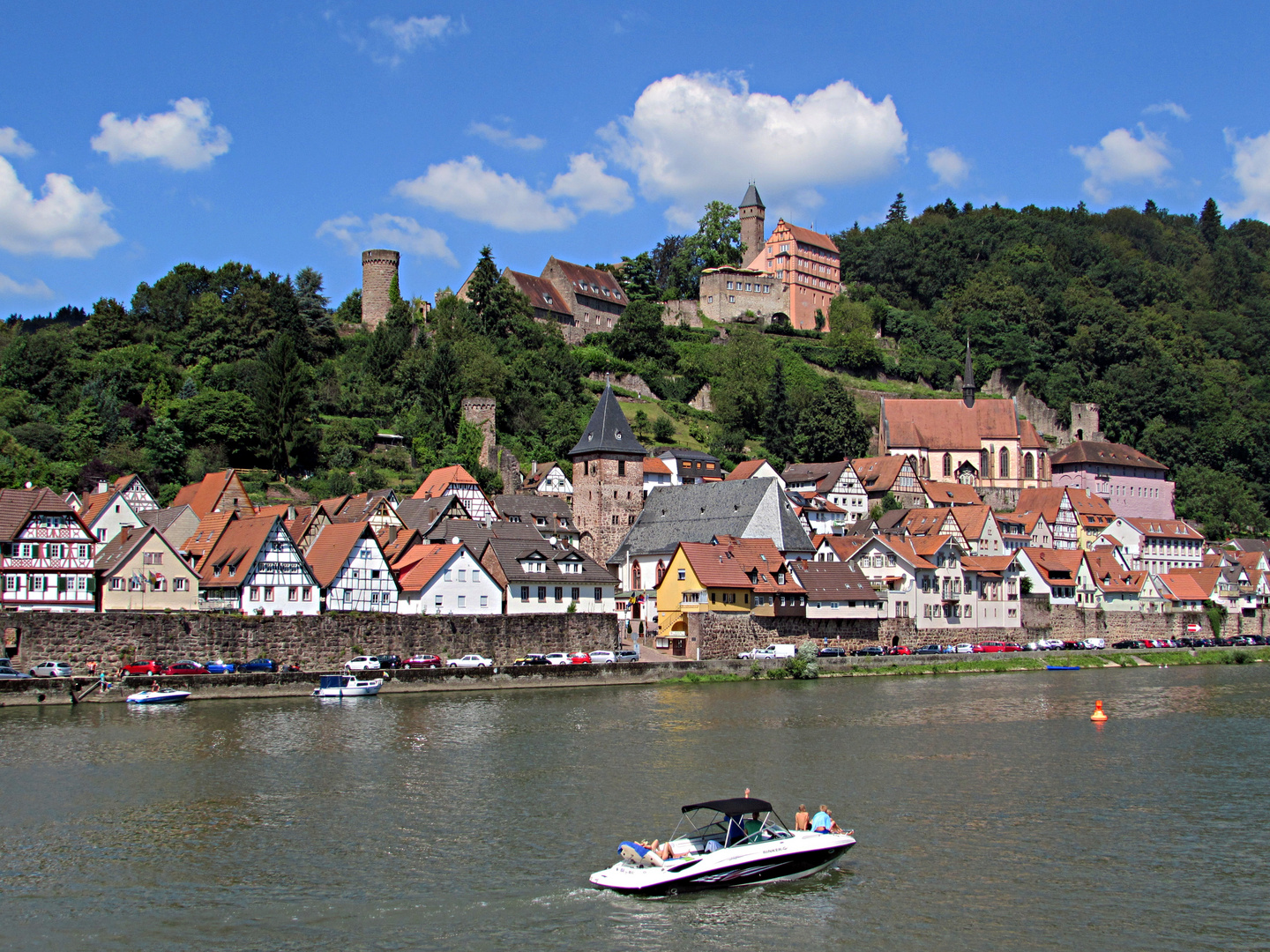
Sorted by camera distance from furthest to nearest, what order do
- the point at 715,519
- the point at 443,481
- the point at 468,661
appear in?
the point at 443,481 → the point at 715,519 → the point at 468,661

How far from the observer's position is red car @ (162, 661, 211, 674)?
4194 cm

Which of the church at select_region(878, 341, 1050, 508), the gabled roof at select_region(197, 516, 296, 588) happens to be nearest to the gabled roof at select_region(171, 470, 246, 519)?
the gabled roof at select_region(197, 516, 296, 588)

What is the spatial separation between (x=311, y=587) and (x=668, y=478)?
114ft

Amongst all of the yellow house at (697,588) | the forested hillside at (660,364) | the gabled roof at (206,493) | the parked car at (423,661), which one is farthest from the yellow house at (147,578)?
the yellow house at (697,588)

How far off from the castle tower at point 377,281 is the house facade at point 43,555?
188 feet

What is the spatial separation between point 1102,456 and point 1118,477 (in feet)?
7.83

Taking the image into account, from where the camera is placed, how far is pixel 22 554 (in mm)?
45031

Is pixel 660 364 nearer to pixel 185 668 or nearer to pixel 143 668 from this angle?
pixel 185 668

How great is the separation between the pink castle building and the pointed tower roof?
44402 mm

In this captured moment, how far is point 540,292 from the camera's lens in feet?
346

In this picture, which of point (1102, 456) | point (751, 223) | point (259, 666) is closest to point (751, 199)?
point (751, 223)

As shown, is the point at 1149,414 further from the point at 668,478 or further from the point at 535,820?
the point at 535,820

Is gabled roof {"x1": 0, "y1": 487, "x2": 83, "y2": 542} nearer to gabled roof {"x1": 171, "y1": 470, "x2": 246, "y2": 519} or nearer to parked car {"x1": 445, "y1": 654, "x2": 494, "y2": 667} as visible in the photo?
gabled roof {"x1": 171, "y1": 470, "x2": 246, "y2": 519}

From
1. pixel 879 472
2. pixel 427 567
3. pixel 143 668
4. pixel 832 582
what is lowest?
pixel 143 668
